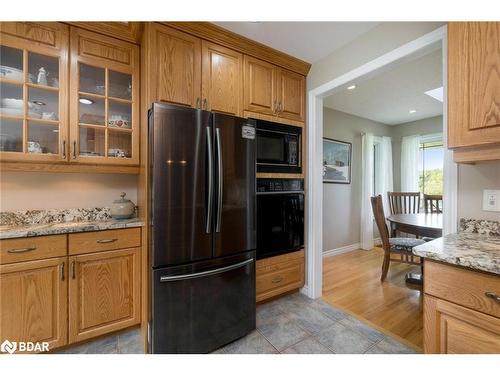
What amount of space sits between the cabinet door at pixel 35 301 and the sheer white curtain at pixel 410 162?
207 inches

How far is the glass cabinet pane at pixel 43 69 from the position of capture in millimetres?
1601

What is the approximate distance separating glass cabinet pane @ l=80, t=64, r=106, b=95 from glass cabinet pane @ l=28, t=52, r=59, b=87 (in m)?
0.15

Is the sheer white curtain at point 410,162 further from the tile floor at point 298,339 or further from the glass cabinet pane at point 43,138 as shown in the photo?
the glass cabinet pane at point 43,138

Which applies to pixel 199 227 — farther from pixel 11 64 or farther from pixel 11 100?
pixel 11 64

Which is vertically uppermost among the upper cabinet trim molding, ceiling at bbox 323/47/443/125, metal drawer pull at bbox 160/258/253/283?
ceiling at bbox 323/47/443/125

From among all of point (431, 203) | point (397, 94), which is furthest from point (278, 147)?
point (431, 203)

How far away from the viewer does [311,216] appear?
7.64 feet

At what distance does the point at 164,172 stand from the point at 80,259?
906mm

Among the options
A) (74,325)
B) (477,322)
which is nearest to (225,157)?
(477,322)

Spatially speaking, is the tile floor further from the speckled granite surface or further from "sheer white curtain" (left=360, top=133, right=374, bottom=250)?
"sheer white curtain" (left=360, top=133, right=374, bottom=250)

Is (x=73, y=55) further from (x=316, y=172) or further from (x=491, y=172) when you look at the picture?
(x=491, y=172)

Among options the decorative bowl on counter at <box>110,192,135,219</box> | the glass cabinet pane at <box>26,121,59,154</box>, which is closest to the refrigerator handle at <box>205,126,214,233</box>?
the decorative bowl on counter at <box>110,192,135,219</box>

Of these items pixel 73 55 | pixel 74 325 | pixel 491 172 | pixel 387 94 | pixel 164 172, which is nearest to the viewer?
pixel 491 172

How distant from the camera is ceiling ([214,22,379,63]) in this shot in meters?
1.78
